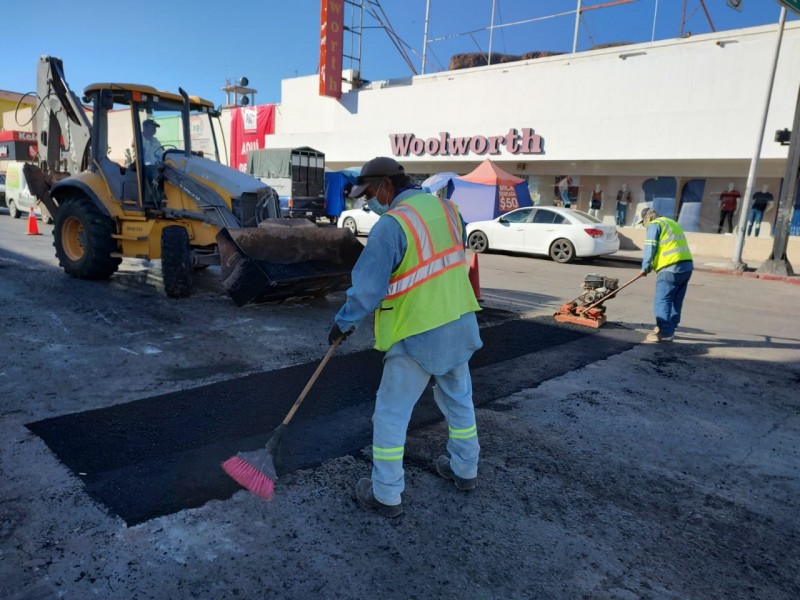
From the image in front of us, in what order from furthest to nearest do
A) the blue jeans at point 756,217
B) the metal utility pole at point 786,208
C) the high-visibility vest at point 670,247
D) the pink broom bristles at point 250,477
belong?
the blue jeans at point 756,217 → the metal utility pole at point 786,208 → the high-visibility vest at point 670,247 → the pink broom bristles at point 250,477

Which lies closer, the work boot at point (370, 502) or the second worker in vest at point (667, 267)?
the work boot at point (370, 502)

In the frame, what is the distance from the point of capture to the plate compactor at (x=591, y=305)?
774 cm

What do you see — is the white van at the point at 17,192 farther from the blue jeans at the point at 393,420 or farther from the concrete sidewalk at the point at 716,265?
the blue jeans at the point at 393,420

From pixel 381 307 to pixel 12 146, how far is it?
91.2 feet

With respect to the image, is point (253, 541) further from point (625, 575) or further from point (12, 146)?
point (12, 146)

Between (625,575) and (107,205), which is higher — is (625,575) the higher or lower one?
the lower one

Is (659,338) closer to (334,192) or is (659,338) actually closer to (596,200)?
(596,200)

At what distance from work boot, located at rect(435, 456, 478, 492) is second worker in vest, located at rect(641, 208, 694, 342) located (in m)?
4.59

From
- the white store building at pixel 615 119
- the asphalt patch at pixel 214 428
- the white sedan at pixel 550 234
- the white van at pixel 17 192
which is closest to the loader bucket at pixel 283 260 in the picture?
the asphalt patch at pixel 214 428

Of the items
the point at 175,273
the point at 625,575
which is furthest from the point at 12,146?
the point at 625,575

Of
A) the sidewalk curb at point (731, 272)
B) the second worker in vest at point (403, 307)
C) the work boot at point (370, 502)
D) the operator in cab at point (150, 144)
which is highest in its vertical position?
the operator in cab at point (150, 144)

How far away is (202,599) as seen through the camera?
2.33 meters

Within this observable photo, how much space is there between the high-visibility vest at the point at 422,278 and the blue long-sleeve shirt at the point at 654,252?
4696 mm

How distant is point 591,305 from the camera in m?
7.93
